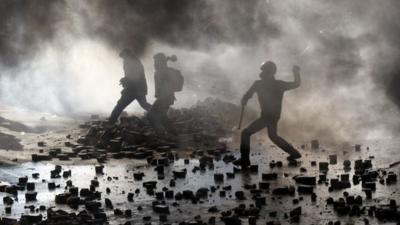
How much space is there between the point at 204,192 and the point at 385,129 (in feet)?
29.6

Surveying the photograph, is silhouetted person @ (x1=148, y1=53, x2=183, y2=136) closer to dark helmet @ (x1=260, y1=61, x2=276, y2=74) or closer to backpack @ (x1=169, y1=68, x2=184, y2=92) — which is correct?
backpack @ (x1=169, y1=68, x2=184, y2=92)

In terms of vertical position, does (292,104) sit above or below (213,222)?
above

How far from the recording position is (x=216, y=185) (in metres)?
12.3

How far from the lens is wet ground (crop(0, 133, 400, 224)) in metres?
10.0

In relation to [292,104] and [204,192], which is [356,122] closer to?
[292,104]

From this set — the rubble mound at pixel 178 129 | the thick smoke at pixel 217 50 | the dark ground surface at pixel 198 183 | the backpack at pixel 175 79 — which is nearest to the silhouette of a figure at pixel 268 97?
the dark ground surface at pixel 198 183

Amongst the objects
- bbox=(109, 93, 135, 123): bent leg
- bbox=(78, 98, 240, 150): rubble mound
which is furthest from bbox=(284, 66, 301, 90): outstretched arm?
bbox=(109, 93, 135, 123): bent leg

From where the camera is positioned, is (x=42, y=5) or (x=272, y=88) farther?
(x=42, y=5)

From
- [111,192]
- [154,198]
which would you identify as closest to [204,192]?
[154,198]

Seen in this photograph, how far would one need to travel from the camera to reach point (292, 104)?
21.4 metres

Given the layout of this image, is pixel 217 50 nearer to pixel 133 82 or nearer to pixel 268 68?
pixel 133 82

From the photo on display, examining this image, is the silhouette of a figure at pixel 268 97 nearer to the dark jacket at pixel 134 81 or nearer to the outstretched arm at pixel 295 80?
the outstretched arm at pixel 295 80

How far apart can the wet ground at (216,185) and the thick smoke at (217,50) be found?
14.0ft

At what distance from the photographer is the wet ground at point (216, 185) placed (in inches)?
395
